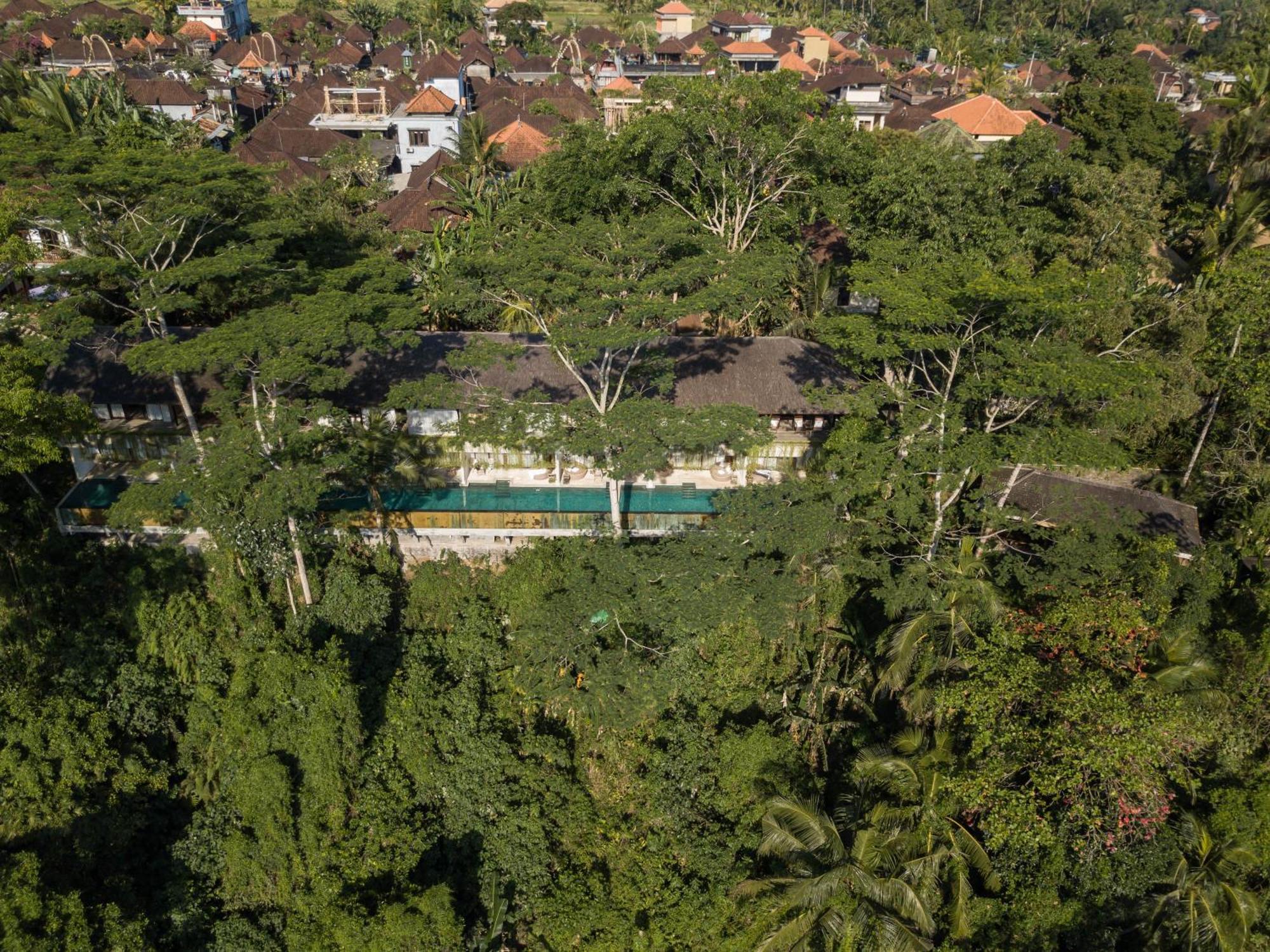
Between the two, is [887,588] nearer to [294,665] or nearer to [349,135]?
[294,665]

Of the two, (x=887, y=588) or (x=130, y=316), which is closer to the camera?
A: (x=887, y=588)

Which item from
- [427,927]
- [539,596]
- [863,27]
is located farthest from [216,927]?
[863,27]

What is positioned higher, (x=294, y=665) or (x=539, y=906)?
(x=294, y=665)

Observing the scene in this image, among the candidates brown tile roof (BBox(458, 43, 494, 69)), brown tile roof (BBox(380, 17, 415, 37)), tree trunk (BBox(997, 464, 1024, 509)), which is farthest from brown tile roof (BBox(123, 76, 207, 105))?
tree trunk (BBox(997, 464, 1024, 509))

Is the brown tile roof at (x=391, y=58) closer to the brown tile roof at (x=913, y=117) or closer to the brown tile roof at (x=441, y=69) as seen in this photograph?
the brown tile roof at (x=441, y=69)

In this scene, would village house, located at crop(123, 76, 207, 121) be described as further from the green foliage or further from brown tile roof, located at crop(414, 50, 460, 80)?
the green foliage

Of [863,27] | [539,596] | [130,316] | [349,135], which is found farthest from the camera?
[863,27]

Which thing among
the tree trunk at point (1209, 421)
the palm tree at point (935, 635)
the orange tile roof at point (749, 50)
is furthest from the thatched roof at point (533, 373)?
the orange tile roof at point (749, 50)
